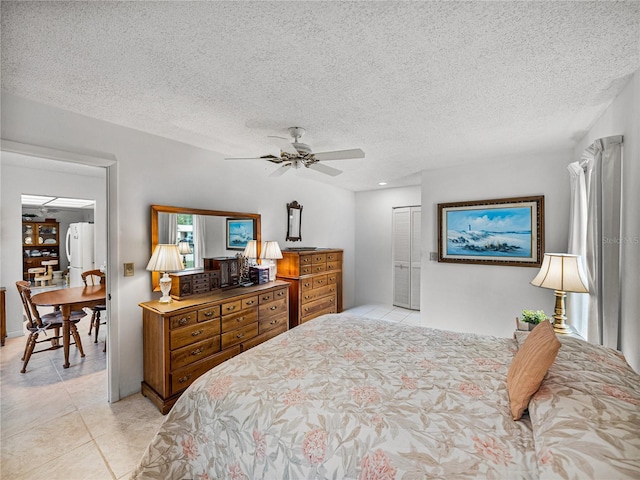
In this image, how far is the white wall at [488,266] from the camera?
128 inches

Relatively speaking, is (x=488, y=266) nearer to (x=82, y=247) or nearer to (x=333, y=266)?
(x=333, y=266)

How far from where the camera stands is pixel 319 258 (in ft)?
14.5

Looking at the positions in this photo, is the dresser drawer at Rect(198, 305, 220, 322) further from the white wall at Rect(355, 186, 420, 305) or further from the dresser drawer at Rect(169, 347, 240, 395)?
the white wall at Rect(355, 186, 420, 305)

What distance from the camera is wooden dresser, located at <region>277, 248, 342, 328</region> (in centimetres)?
404

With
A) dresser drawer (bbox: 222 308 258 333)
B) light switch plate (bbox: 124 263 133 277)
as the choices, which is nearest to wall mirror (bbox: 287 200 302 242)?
dresser drawer (bbox: 222 308 258 333)

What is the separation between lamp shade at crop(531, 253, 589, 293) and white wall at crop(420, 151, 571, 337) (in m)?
1.11

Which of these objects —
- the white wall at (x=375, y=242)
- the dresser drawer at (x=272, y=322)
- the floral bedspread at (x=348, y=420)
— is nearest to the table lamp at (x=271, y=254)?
the dresser drawer at (x=272, y=322)

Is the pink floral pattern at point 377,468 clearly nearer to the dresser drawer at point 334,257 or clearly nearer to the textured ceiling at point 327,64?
the textured ceiling at point 327,64

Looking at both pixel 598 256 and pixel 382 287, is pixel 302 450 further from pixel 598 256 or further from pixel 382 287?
pixel 382 287

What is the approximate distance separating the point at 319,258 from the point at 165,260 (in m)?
2.36

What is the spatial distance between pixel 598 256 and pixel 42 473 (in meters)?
3.97

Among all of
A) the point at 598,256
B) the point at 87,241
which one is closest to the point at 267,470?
the point at 598,256

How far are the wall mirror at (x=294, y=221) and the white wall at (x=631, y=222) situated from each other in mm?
3589

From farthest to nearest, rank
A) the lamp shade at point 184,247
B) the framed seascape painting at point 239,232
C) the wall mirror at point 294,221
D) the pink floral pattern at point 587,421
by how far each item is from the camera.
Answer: the wall mirror at point 294,221, the framed seascape painting at point 239,232, the lamp shade at point 184,247, the pink floral pattern at point 587,421
